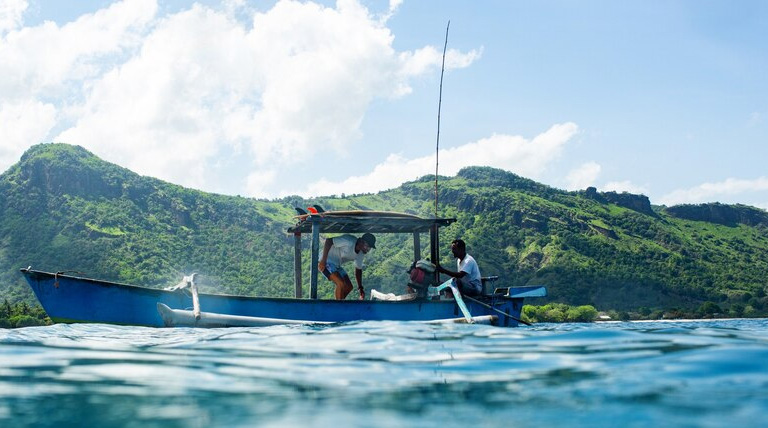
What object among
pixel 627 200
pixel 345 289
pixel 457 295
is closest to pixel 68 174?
pixel 627 200

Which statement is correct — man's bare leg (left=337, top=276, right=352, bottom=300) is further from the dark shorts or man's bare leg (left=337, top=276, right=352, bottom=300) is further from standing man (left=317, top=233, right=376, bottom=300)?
the dark shorts

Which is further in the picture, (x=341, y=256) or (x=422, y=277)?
(x=341, y=256)

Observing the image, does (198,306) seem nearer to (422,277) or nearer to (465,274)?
(422,277)

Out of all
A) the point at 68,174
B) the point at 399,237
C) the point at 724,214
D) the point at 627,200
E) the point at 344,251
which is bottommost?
the point at 344,251

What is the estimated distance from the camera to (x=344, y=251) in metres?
12.4

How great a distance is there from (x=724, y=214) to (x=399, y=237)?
75028 mm

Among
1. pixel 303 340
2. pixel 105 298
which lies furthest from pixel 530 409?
pixel 105 298

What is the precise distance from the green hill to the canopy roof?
52449mm

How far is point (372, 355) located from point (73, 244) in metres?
95.1

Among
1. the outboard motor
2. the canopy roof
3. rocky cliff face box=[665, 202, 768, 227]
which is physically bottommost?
the outboard motor

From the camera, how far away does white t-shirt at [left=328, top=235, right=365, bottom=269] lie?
12.3 metres

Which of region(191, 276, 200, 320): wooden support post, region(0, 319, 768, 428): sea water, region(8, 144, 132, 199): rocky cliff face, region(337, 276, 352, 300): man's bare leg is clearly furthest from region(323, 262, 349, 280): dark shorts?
region(8, 144, 132, 199): rocky cliff face

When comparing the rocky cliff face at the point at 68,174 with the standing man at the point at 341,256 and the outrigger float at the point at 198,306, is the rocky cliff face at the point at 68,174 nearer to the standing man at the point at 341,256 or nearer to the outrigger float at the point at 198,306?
the standing man at the point at 341,256

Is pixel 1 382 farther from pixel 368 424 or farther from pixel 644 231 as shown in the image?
pixel 644 231
